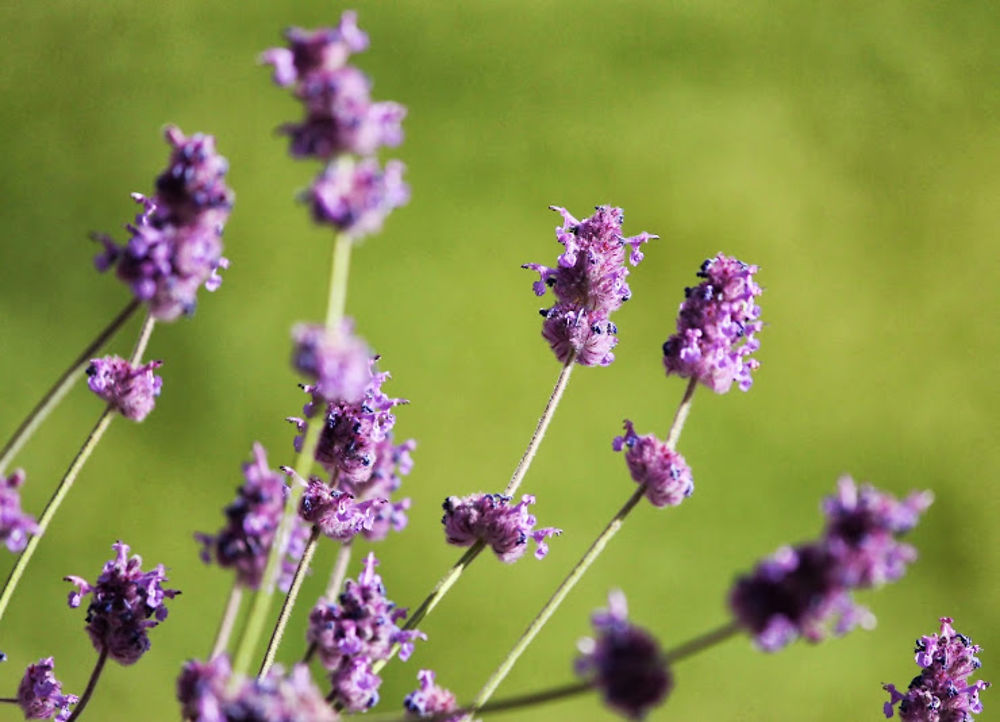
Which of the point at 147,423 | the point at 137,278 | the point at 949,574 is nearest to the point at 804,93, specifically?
the point at 949,574

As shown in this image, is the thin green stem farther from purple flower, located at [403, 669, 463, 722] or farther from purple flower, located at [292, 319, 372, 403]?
purple flower, located at [292, 319, 372, 403]

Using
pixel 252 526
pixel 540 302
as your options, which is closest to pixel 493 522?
pixel 252 526

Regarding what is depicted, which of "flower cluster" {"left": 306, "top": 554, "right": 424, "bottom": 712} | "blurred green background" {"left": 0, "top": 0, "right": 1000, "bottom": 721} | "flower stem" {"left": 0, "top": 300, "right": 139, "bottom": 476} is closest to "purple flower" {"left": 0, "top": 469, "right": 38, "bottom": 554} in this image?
"flower stem" {"left": 0, "top": 300, "right": 139, "bottom": 476}

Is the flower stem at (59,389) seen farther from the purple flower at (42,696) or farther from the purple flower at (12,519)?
the purple flower at (42,696)

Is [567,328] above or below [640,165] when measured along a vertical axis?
below

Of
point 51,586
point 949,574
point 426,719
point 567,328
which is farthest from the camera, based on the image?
point 949,574

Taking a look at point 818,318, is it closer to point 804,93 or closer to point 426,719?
point 804,93

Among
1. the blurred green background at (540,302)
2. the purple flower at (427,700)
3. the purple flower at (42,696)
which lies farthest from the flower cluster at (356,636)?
the blurred green background at (540,302)
